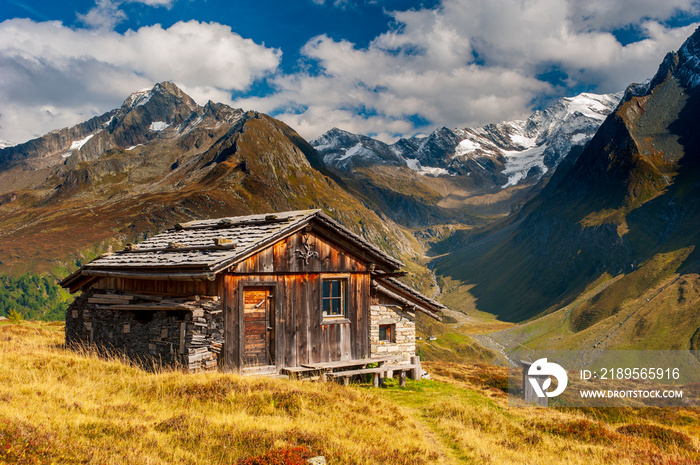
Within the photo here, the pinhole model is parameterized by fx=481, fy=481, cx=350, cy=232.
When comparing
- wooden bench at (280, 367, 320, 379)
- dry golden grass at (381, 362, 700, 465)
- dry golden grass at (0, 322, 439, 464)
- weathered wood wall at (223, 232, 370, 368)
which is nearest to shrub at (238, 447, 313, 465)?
dry golden grass at (0, 322, 439, 464)

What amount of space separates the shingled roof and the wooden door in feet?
5.66

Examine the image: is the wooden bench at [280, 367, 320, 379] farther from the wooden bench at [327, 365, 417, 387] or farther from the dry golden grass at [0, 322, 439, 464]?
the dry golden grass at [0, 322, 439, 464]

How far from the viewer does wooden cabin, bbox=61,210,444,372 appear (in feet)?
55.1

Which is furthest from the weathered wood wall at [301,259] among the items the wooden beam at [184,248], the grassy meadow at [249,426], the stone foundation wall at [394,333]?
the grassy meadow at [249,426]

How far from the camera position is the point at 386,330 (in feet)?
75.6

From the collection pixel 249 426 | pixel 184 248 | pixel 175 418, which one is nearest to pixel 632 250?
pixel 184 248

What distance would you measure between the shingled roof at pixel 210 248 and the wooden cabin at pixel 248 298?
0.18ft

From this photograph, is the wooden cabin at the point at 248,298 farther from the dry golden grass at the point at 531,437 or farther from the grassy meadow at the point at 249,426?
the dry golden grass at the point at 531,437

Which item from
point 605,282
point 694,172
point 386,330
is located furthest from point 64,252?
point 694,172

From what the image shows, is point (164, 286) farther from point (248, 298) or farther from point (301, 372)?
point (301, 372)

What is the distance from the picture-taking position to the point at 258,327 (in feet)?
59.1

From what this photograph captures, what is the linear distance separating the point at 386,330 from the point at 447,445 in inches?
418

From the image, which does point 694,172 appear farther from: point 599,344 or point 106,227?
point 106,227

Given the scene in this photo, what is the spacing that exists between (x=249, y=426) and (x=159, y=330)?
8.74 meters
